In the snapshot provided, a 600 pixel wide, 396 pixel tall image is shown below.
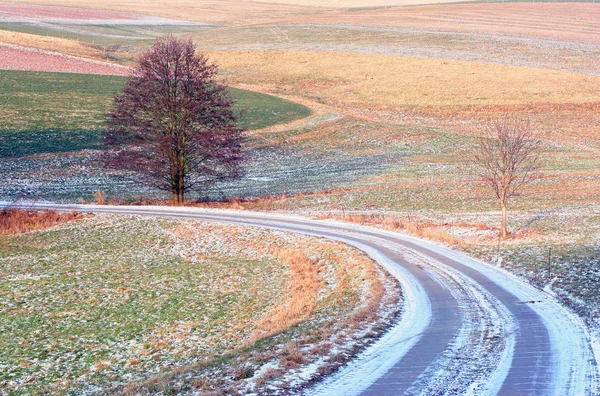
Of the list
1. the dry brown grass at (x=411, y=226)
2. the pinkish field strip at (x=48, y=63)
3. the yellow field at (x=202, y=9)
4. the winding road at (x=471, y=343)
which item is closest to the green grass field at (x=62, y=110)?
the pinkish field strip at (x=48, y=63)

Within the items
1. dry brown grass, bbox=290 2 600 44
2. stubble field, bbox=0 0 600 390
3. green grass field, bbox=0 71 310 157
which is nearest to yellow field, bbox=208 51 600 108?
stubble field, bbox=0 0 600 390

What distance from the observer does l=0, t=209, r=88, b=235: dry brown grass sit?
36.5 m

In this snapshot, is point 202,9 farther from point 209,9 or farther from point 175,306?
point 175,306

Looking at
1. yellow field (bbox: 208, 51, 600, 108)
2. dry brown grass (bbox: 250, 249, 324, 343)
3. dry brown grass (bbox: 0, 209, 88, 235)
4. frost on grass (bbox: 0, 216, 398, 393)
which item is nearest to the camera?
frost on grass (bbox: 0, 216, 398, 393)

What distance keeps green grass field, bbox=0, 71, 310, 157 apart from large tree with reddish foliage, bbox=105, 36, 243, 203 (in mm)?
14345

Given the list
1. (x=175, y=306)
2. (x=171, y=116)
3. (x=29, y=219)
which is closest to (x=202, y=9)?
(x=171, y=116)

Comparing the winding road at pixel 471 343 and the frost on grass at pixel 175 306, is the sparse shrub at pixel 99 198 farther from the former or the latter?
the winding road at pixel 471 343

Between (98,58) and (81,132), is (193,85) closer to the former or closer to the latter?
(81,132)

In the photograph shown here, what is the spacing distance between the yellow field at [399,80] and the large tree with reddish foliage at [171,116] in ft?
127

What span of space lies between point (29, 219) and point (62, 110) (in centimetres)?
3520

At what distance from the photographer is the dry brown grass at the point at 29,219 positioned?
1438 inches

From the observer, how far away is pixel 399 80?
294 ft

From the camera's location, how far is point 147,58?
45125 mm

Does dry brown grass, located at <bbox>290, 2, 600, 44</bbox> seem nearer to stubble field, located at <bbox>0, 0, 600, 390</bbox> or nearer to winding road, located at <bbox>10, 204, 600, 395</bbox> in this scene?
stubble field, located at <bbox>0, 0, 600, 390</bbox>
